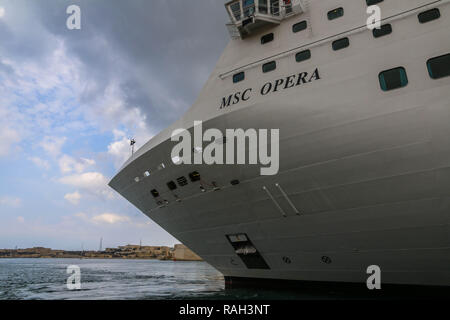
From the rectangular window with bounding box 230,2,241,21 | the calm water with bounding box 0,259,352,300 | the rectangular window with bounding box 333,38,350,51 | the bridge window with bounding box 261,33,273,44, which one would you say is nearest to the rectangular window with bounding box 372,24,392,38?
the rectangular window with bounding box 333,38,350,51

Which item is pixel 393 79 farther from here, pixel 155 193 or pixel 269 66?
pixel 155 193

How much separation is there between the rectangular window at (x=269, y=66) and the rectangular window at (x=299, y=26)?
152 cm

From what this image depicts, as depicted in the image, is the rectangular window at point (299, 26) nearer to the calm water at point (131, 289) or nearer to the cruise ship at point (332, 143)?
the cruise ship at point (332, 143)

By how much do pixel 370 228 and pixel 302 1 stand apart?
805 cm

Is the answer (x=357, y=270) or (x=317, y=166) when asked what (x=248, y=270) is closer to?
(x=357, y=270)

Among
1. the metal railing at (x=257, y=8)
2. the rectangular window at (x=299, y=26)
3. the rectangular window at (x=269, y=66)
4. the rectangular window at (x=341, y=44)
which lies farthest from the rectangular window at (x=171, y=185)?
the rectangular window at (x=341, y=44)

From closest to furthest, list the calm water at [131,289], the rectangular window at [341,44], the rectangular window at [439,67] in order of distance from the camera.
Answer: the rectangular window at [439,67]
the rectangular window at [341,44]
the calm water at [131,289]

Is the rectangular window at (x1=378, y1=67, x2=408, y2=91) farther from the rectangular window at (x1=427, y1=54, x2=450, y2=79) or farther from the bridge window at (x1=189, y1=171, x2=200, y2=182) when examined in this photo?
the bridge window at (x1=189, y1=171, x2=200, y2=182)

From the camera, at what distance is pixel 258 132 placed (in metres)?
8.68

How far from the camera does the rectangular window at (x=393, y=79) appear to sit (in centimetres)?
731

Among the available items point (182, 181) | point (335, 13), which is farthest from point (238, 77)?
point (182, 181)

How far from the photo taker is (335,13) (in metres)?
9.31

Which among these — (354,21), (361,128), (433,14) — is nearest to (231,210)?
(361,128)

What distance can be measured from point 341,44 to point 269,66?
7.44ft
